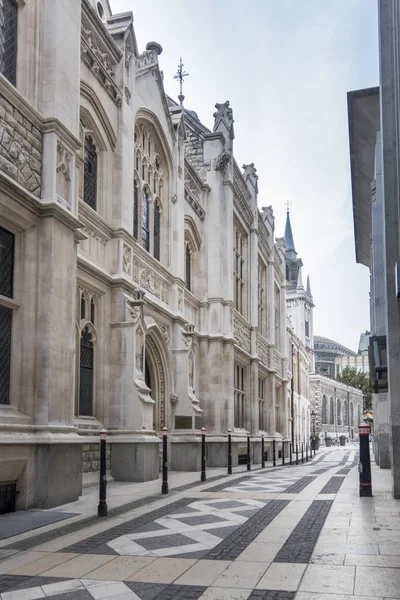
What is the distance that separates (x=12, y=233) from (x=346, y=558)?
6.58 meters

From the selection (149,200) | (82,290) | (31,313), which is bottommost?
(31,313)

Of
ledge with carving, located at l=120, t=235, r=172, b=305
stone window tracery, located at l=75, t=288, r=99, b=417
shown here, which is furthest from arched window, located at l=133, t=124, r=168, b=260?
stone window tracery, located at l=75, t=288, r=99, b=417

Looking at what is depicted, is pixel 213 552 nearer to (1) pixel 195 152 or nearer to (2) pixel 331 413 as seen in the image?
A: (1) pixel 195 152

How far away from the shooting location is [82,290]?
13.6m

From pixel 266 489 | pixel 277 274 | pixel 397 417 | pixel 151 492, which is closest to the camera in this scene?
pixel 397 417

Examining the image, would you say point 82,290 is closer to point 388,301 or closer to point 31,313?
point 31,313

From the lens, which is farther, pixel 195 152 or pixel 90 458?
pixel 195 152

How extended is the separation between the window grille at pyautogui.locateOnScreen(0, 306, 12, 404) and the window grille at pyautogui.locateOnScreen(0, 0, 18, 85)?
3.77 meters

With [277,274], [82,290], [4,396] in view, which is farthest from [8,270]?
[277,274]

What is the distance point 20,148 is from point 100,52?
559cm

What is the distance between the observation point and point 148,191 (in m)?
18.5

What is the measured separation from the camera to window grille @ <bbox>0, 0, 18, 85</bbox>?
10648 millimetres

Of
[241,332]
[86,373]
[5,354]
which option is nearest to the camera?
[5,354]

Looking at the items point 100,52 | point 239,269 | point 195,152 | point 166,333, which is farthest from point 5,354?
point 239,269
